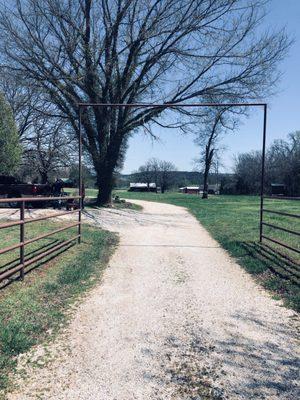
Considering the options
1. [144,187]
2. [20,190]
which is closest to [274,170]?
[144,187]

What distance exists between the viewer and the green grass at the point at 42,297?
13.3 ft

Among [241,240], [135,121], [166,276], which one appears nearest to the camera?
[166,276]

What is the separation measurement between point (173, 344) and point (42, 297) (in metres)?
2.28

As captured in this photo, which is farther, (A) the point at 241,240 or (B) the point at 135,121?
(B) the point at 135,121

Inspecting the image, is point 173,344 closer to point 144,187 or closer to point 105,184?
point 105,184

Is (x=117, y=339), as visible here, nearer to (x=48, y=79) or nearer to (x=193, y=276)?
(x=193, y=276)

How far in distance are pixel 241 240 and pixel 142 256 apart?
3.69 meters

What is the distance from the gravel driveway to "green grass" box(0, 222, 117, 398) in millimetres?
225

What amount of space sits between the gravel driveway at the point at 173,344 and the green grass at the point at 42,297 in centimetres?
23

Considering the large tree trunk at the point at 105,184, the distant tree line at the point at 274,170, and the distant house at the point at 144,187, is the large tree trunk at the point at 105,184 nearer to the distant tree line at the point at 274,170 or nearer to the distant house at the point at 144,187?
the distant tree line at the point at 274,170

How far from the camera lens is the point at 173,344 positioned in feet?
13.8

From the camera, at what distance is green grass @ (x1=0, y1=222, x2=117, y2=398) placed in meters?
4.05

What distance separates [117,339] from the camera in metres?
4.32

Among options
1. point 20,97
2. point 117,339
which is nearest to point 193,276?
point 117,339
